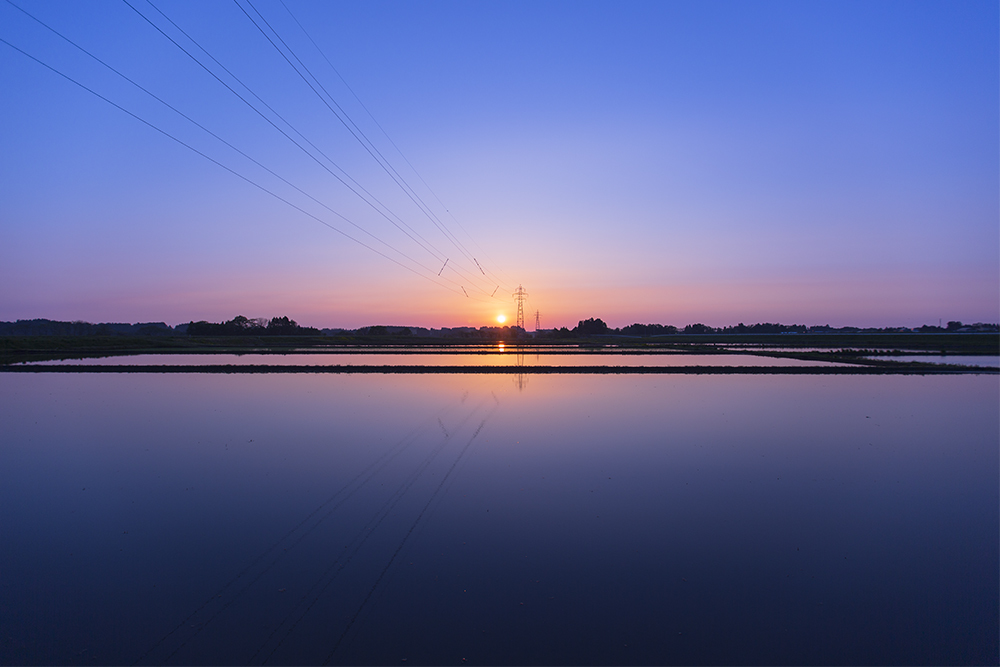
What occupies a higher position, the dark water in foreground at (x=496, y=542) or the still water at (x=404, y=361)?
the still water at (x=404, y=361)

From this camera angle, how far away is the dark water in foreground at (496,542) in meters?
4.17

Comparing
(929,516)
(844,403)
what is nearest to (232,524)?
(929,516)

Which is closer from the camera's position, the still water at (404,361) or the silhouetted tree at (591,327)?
the still water at (404,361)

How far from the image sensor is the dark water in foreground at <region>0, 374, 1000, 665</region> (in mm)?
4172

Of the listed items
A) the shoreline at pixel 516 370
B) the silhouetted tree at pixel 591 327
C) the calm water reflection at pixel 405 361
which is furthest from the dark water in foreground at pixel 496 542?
the silhouetted tree at pixel 591 327

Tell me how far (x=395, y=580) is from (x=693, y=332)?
6902 inches

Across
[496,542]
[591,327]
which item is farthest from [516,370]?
[591,327]

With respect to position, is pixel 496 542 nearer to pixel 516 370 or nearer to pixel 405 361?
pixel 516 370

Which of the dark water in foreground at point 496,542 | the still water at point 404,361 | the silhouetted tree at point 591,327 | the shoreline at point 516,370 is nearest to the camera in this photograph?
the dark water in foreground at point 496,542

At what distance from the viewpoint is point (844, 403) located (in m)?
16.2

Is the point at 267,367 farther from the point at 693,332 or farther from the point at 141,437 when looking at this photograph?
the point at 693,332

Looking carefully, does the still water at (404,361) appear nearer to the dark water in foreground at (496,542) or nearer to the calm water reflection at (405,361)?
the calm water reflection at (405,361)

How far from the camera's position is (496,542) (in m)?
5.93

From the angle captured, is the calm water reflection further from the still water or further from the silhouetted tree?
the silhouetted tree
